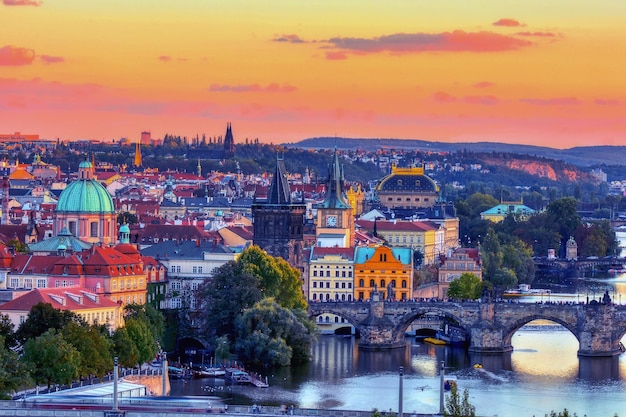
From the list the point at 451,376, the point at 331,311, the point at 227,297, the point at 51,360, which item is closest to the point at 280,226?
the point at 331,311

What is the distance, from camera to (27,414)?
51.5 meters

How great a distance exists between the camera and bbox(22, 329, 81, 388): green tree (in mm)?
62312

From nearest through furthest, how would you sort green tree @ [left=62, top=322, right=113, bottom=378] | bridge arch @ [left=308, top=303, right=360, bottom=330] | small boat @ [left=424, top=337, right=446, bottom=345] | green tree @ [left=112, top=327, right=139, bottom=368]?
green tree @ [left=62, top=322, right=113, bottom=378]
green tree @ [left=112, top=327, right=139, bottom=368]
small boat @ [left=424, top=337, right=446, bottom=345]
bridge arch @ [left=308, top=303, right=360, bottom=330]

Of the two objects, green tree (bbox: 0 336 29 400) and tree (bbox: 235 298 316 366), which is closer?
green tree (bbox: 0 336 29 400)

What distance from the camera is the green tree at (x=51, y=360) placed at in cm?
6231

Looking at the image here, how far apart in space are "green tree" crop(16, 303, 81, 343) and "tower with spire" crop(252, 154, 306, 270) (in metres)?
26.8

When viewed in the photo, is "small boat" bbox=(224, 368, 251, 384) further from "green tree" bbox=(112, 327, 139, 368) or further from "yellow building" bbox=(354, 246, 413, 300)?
"yellow building" bbox=(354, 246, 413, 300)

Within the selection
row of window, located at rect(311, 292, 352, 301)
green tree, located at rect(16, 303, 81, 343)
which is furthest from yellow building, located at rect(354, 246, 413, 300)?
green tree, located at rect(16, 303, 81, 343)

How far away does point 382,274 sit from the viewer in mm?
A: 95312

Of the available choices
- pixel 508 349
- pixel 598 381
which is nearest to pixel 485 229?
pixel 508 349

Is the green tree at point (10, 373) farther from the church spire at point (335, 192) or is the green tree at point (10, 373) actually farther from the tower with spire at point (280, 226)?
the church spire at point (335, 192)

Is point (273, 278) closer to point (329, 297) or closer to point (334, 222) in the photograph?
point (329, 297)

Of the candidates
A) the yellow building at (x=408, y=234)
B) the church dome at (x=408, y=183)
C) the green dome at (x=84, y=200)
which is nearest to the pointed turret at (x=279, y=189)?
the green dome at (x=84, y=200)

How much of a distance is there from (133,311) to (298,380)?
6.79 metres
